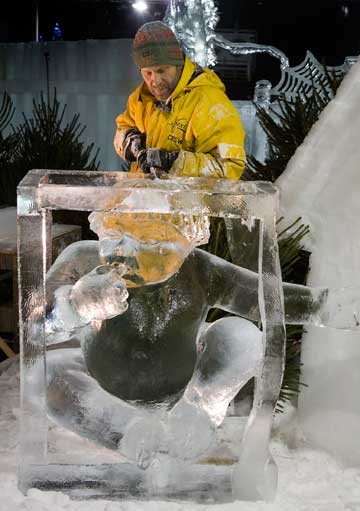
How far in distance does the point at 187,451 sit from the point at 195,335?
0.21 metres

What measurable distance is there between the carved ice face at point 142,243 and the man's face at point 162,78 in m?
0.38

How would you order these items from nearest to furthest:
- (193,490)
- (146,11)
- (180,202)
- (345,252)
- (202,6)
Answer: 1. (180,202)
2. (193,490)
3. (345,252)
4. (202,6)
5. (146,11)

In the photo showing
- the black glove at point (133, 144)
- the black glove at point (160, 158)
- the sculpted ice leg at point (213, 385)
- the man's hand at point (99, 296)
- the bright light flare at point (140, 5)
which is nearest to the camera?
the man's hand at point (99, 296)

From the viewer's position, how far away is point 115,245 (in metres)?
1.15

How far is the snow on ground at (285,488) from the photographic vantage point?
1188mm

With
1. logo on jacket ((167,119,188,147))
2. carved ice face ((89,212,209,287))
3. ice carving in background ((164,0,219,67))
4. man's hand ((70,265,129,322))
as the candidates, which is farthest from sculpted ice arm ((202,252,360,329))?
ice carving in background ((164,0,219,67))

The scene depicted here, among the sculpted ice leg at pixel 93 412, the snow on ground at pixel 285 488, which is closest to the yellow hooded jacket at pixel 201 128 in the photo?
the sculpted ice leg at pixel 93 412

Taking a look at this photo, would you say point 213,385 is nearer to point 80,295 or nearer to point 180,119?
point 80,295

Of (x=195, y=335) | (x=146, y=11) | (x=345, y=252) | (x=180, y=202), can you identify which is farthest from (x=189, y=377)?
(x=146, y=11)

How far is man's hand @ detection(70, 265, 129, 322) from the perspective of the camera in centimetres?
107

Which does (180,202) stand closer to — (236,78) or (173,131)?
(173,131)

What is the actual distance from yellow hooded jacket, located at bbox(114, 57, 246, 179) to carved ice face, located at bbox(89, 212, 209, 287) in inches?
9.7

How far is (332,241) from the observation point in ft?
4.77

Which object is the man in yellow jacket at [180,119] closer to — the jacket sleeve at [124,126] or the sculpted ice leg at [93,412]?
the jacket sleeve at [124,126]
